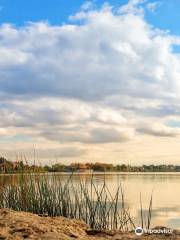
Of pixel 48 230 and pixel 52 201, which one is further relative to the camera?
pixel 52 201

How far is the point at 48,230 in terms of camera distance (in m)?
4.84

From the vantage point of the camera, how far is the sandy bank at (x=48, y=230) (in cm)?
466

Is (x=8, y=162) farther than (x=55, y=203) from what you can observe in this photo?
Yes

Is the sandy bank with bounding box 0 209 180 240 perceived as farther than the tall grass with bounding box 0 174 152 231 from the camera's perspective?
No

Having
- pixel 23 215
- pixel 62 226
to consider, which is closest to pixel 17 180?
pixel 23 215

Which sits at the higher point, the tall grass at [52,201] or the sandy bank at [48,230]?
the tall grass at [52,201]

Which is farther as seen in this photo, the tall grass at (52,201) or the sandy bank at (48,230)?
the tall grass at (52,201)

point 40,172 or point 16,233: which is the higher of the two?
point 40,172

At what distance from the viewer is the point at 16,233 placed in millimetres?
4758

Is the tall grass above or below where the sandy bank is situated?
above

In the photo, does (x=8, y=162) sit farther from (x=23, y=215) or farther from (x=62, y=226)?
(x=62, y=226)

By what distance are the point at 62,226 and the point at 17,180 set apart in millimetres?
3719

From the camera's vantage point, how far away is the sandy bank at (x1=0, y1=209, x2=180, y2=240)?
15.3 ft

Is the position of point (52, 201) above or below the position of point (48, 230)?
above
